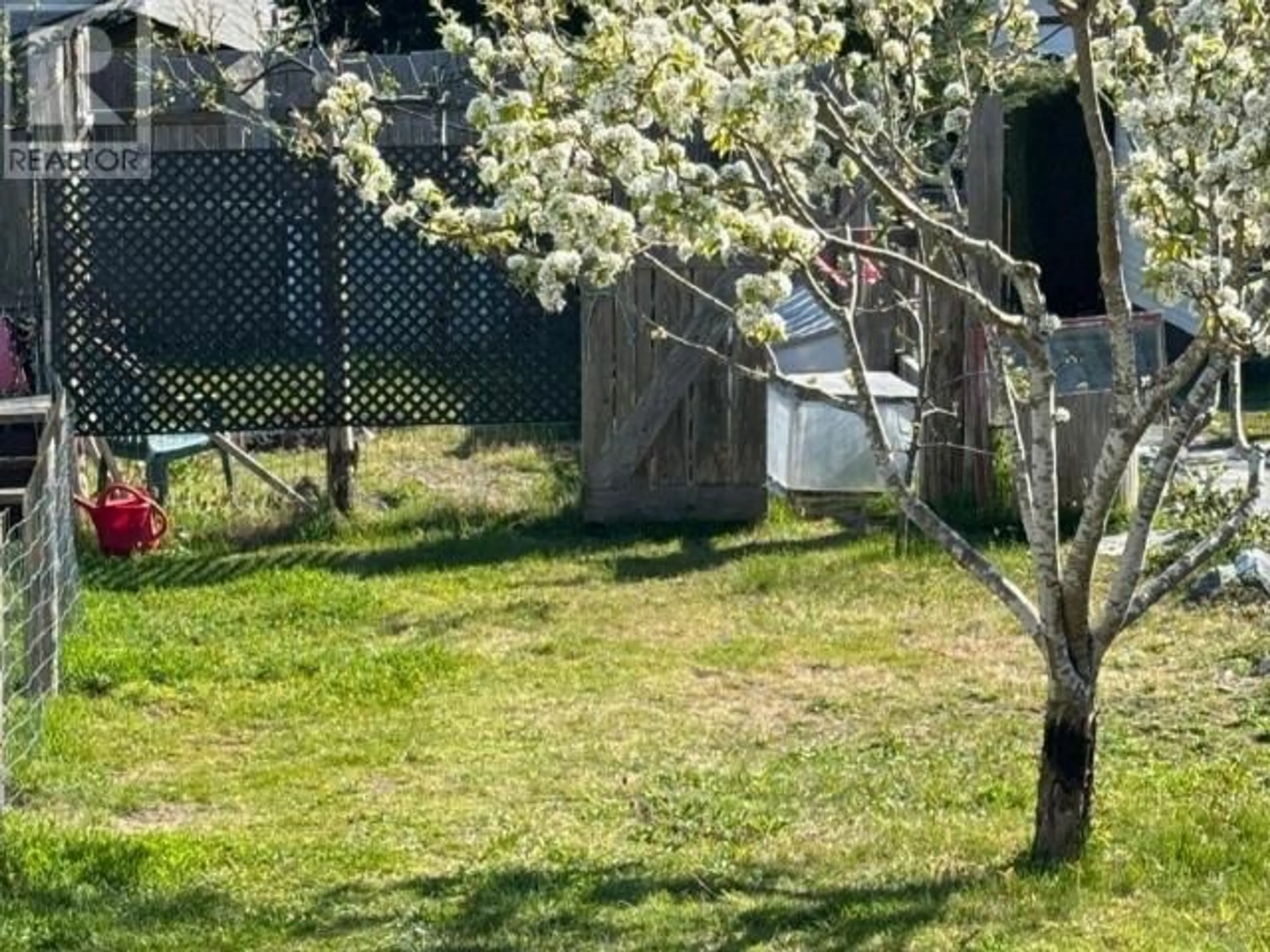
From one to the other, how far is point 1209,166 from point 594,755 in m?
3.19

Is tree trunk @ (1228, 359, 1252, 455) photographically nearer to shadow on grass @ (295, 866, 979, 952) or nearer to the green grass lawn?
the green grass lawn

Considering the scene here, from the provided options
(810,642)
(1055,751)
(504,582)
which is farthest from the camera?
(504,582)

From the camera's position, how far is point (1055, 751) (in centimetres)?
593

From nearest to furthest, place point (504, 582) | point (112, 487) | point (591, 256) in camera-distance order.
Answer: point (591, 256) → point (504, 582) → point (112, 487)

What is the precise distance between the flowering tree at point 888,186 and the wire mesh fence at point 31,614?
6.08ft

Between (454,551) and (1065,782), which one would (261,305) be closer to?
(454,551)

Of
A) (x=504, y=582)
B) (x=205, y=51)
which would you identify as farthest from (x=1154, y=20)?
(x=205, y=51)

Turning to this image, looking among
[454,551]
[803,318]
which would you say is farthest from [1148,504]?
[803,318]

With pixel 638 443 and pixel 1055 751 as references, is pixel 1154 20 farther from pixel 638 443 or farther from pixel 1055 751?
pixel 638 443

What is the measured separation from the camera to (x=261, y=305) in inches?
446

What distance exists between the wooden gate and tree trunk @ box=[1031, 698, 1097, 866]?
5.39 meters

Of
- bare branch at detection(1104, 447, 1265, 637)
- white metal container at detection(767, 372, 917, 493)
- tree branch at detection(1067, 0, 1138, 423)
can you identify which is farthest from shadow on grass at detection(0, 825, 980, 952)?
white metal container at detection(767, 372, 917, 493)

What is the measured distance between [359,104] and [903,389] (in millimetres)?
5684

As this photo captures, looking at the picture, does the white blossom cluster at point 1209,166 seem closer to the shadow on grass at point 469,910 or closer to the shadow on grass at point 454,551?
the shadow on grass at point 469,910
